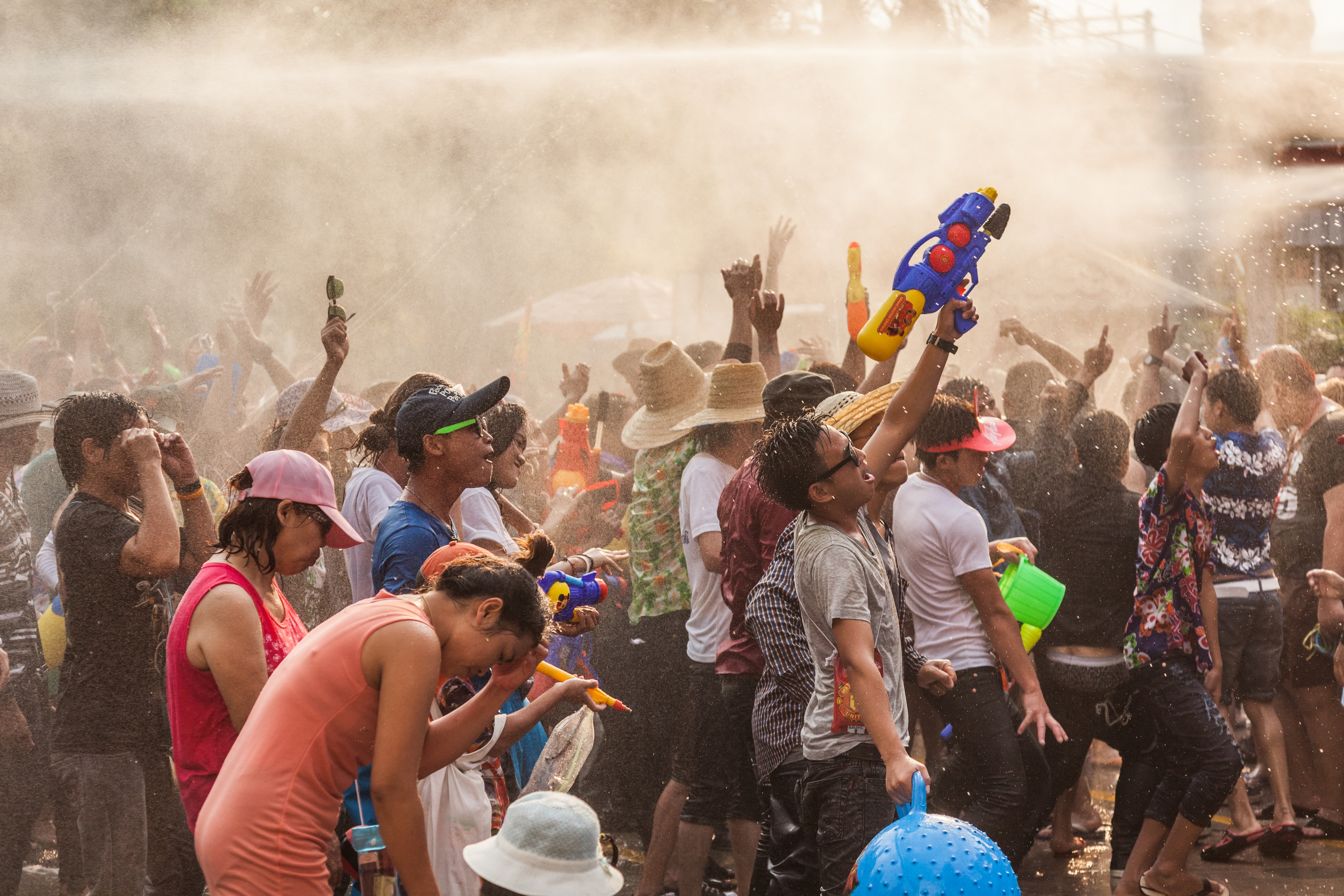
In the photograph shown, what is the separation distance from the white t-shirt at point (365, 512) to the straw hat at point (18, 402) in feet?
4.98

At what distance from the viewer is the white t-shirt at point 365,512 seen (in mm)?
3656

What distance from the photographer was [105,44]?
864 cm

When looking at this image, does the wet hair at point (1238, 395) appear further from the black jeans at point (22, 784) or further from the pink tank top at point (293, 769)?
the black jeans at point (22, 784)

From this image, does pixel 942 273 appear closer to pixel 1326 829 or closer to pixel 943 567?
pixel 943 567

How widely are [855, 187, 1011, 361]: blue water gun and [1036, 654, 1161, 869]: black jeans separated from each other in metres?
2.00

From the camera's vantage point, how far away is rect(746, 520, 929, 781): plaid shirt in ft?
10.3

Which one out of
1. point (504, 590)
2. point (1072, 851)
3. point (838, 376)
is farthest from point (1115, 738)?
point (504, 590)

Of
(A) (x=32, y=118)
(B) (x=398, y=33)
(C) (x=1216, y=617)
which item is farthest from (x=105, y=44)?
(C) (x=1216, y=617)

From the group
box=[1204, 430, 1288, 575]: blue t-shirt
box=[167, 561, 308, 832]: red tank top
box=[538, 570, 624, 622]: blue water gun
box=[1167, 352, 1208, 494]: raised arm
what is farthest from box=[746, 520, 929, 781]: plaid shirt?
box=[1204, 430, 1288, 575]: blue t-shirt

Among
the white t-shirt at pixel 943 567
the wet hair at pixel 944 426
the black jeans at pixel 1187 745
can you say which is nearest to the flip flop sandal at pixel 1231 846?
the black jeans at pixel 1187 745

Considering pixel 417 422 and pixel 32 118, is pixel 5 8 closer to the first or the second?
pixel 32 118

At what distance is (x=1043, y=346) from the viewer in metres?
7.01

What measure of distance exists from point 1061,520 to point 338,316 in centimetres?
291

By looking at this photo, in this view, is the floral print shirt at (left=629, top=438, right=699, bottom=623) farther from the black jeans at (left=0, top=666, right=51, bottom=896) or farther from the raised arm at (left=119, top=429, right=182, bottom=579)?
the black jeans at (left=0, top=666, right=51, bottom=896)
